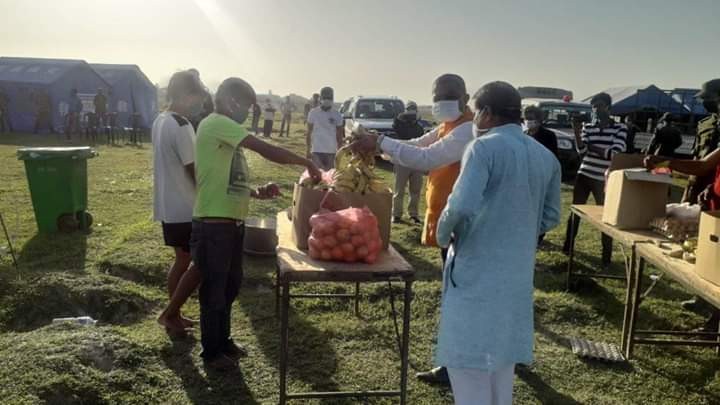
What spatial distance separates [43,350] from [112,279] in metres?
1.79

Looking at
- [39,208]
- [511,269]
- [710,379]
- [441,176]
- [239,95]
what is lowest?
[710,379]

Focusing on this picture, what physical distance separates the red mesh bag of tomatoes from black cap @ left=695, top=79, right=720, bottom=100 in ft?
11.4

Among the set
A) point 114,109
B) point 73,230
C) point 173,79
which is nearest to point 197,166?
point 173,79

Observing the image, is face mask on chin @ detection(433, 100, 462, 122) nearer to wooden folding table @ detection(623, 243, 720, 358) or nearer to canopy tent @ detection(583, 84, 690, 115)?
wooden folding table @ detection(623, 243, 720, 358)

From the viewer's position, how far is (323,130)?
8539mm

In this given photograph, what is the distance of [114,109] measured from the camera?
24172 mm

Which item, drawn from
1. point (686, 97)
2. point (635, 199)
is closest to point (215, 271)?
point (635, 199)

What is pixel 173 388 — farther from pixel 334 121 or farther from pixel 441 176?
pixel 334 121

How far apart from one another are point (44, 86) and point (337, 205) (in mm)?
22621

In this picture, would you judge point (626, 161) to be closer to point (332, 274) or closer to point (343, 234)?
point (343, 234)

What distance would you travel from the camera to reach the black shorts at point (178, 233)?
4352mm

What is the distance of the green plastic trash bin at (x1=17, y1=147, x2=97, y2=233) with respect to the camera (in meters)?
7.20

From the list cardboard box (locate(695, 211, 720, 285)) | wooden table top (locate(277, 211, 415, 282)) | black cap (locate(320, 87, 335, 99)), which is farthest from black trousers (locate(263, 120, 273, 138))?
cardboard box (locate(695, 211, 720, 285))

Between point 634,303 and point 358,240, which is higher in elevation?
point 358,240
